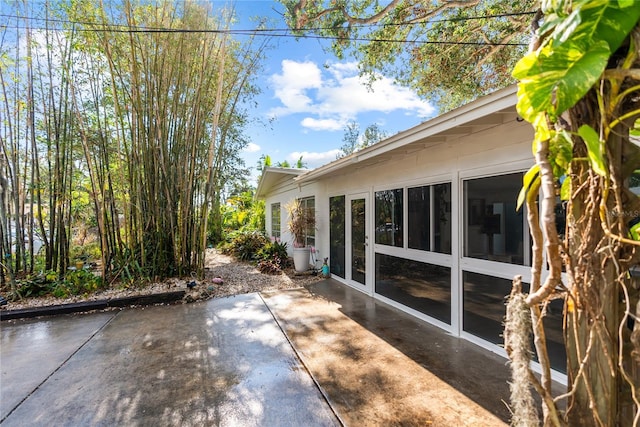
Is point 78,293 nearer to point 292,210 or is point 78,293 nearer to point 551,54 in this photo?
point 292,210

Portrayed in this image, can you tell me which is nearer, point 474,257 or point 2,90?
point 474,257

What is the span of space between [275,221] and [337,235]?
4.86m

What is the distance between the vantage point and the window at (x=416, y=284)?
3781 millimetres

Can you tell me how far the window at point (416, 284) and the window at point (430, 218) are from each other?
0.28m

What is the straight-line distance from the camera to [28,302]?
15.3ft

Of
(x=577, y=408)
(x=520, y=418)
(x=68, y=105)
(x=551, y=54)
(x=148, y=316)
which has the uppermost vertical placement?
(x=68, y=105)

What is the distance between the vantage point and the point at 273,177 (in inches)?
380

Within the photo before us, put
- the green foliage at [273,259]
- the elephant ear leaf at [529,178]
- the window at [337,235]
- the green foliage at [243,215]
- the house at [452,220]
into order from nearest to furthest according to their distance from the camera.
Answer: the elephant ear leaf at [529,178] < the house at [452,220] < the window at [337,235] < the green foliage at [273,259] < the green foliage at [243,215]

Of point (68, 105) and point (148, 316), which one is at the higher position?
point (68, 105)

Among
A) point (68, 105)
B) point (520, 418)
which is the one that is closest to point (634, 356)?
point (520, 418)

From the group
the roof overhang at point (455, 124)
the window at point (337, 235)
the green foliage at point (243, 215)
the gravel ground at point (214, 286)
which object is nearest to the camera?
the roof overhang at point (455, 124)

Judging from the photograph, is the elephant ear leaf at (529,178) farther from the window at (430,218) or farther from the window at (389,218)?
the window at (389,218)

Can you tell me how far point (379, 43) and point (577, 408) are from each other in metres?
6.98

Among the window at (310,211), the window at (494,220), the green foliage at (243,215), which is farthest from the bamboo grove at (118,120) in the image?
the green foliage at (243,215)
